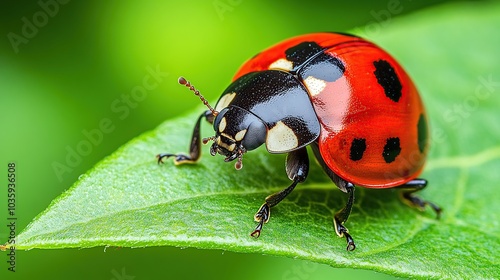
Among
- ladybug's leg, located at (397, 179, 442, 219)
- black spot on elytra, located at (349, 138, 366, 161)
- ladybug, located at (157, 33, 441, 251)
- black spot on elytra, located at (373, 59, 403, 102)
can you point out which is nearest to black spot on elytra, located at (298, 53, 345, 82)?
ladybug, located at (157, 33, 441, 251)

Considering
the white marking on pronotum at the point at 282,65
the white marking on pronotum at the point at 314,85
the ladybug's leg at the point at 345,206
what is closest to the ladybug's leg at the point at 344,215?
the ladybug's leg at the point at 345,206

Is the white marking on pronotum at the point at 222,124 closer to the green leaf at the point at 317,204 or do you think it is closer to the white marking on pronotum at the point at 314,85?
the green leaf at the point at 317,204

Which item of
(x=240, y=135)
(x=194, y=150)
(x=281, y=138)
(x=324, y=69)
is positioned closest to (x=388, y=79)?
(x=324, y=69)

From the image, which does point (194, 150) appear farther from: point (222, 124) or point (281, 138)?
point (281, 138)

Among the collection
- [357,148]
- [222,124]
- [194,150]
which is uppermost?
[222,124]

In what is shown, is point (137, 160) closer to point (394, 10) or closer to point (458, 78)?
point (458, 78)

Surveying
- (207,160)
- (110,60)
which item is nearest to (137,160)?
(207,160)
